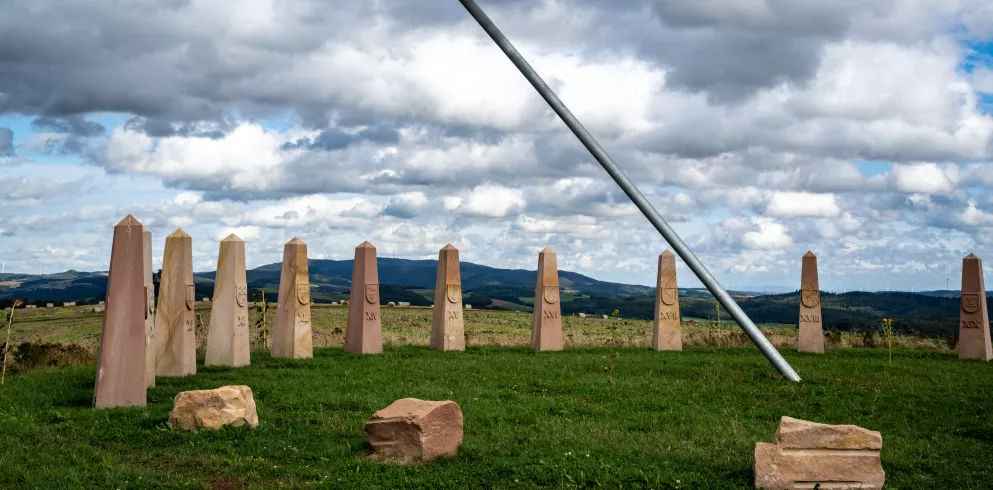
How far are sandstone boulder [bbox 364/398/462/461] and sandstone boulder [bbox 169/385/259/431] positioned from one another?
8.32 ft

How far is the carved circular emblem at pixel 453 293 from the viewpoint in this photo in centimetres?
2376

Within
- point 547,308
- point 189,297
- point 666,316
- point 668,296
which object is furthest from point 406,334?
point 189,297

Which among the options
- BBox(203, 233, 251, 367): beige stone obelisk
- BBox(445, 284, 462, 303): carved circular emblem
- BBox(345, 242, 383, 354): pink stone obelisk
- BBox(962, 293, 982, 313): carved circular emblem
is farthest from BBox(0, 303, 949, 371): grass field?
BBox(203, 233, 251, 367): beige stone obelisk

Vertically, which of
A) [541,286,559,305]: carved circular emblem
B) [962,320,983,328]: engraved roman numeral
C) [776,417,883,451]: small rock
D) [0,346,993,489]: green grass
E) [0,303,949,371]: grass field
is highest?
[541,286,559,305]: carved circular emblem

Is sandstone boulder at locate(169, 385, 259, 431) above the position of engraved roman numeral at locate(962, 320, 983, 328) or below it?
below

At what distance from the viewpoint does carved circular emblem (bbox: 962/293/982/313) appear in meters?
24.1

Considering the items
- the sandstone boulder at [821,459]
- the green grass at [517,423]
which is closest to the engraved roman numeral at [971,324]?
the green grass at [517,423]

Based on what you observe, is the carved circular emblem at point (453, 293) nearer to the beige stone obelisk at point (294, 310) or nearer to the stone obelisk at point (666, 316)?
the beige stone obelisk at point (294, 310)

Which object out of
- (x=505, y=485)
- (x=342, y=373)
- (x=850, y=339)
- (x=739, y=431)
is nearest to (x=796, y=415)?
(x=739, y=431)

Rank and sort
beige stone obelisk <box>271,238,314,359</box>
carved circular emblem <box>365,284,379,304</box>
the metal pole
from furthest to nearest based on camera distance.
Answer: carved circular emblem <box>365,284,379,304</box> → beige stone obelisk <box>271,238,314,359</box> → the metal pole

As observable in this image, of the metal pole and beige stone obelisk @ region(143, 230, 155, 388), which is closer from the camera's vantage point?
beige stone obelisk @ region(143, 230, 155, 388)

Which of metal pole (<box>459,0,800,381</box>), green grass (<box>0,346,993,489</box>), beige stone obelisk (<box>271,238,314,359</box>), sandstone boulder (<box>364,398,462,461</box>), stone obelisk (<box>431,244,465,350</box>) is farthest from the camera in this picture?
stone obelisk (<box>431,244,465,350</box>)

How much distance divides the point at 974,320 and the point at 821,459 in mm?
17516

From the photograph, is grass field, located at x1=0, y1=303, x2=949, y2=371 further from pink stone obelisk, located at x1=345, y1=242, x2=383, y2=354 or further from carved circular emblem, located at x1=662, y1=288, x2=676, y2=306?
pink stone obelisk, located at x1=345, y1=242, x2=383, y2=354
